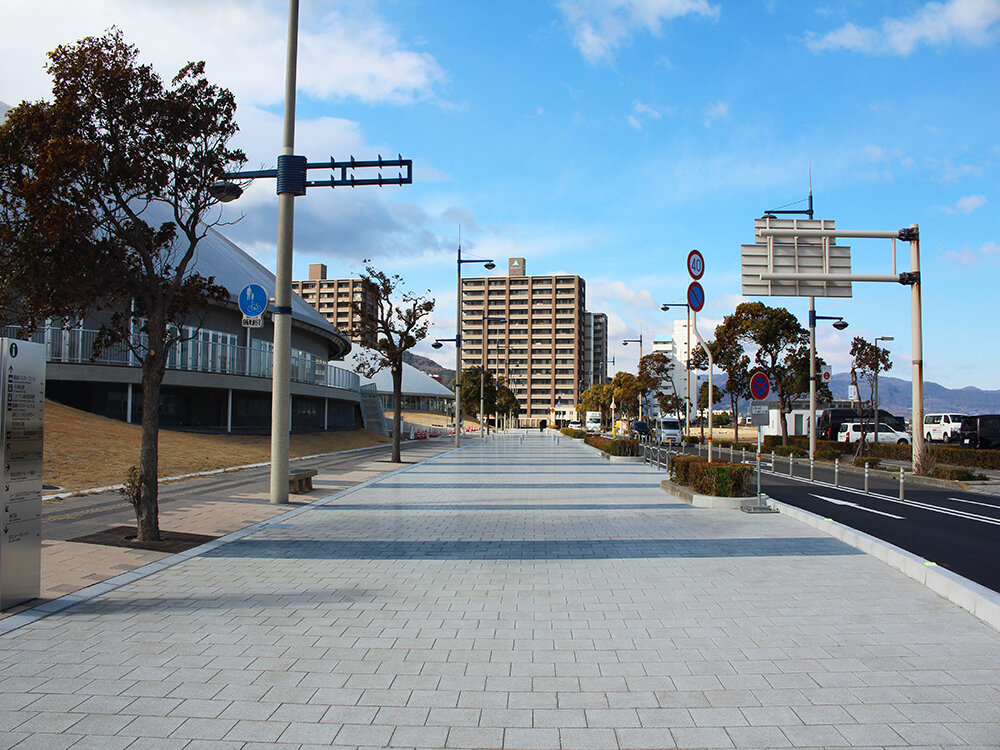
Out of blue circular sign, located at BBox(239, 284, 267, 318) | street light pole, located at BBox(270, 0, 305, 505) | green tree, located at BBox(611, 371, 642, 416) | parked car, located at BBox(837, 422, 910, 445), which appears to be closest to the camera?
blue circular sign, located at BBox(239, 284, 267, 318)

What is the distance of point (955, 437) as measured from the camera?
1578 inches

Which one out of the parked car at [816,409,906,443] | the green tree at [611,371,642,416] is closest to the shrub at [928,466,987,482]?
the parked car at [816,409,906,443]

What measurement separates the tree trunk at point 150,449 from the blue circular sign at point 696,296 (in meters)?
11.0

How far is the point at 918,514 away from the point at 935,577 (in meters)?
7.92

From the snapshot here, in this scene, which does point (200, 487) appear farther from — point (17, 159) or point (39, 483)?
point (39, 483)

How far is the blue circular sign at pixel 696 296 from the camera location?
16.0 meters

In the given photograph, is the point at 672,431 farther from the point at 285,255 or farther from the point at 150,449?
the point at 150,449

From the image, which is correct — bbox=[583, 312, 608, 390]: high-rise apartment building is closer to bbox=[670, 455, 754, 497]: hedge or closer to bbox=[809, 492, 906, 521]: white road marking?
bbox=[809, 492, 906, 521]: white road marking

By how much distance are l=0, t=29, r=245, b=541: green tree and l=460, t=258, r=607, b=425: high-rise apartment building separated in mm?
146806

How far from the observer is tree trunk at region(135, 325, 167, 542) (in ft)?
30.9

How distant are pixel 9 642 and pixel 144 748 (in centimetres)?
258

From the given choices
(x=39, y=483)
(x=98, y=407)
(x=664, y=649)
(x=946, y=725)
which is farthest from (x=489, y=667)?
(x=98, y=407)

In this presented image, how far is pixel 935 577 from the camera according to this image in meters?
7.33

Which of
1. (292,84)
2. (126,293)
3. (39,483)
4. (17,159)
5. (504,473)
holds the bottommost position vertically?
(504,473)
